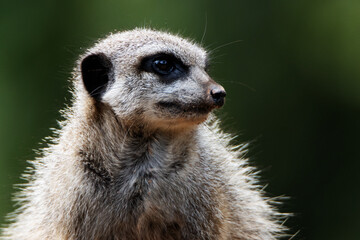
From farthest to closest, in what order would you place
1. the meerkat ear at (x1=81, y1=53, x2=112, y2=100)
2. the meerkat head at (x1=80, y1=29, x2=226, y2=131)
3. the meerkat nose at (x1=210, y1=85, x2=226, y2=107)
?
1. the meerkat ear at (x1=81, y1=53, x2=112, y2=100)
2. the meerkat head at (x1=80, y1=29, x2=226, y2=131)
3. the meerkat nose at (x1=210, y1=85, x2=226, y2=107)

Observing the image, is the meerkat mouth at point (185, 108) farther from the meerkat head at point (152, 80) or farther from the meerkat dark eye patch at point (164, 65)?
the meerkat dark eye patch at point (164, 65)

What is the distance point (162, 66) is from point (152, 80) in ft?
0.41

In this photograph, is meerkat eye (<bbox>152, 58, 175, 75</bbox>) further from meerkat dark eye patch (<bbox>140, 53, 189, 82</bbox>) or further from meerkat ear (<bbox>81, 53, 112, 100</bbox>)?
meerkat ear (<bbox>81, 53, 112, 100</bbox>)

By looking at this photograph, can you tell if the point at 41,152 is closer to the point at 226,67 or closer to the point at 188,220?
the point at 188,220

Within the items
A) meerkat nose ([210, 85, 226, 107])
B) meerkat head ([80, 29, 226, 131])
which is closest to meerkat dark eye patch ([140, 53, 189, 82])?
meerkat head ([80, 29, 226, 131])

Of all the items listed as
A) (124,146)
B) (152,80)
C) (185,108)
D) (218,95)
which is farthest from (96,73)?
(218,95)

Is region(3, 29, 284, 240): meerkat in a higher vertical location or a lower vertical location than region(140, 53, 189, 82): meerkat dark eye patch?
lower

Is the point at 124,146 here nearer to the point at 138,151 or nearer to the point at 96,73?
the point at 138,151

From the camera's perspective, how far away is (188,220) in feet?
A: 13.0

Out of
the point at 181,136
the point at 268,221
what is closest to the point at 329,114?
the point at 268,221

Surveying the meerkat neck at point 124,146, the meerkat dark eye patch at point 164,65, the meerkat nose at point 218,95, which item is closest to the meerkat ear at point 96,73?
the meerkat neck at point 124,146

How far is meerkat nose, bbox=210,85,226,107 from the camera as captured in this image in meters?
3.65

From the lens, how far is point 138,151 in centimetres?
393

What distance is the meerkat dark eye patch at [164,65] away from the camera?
3.93 m
